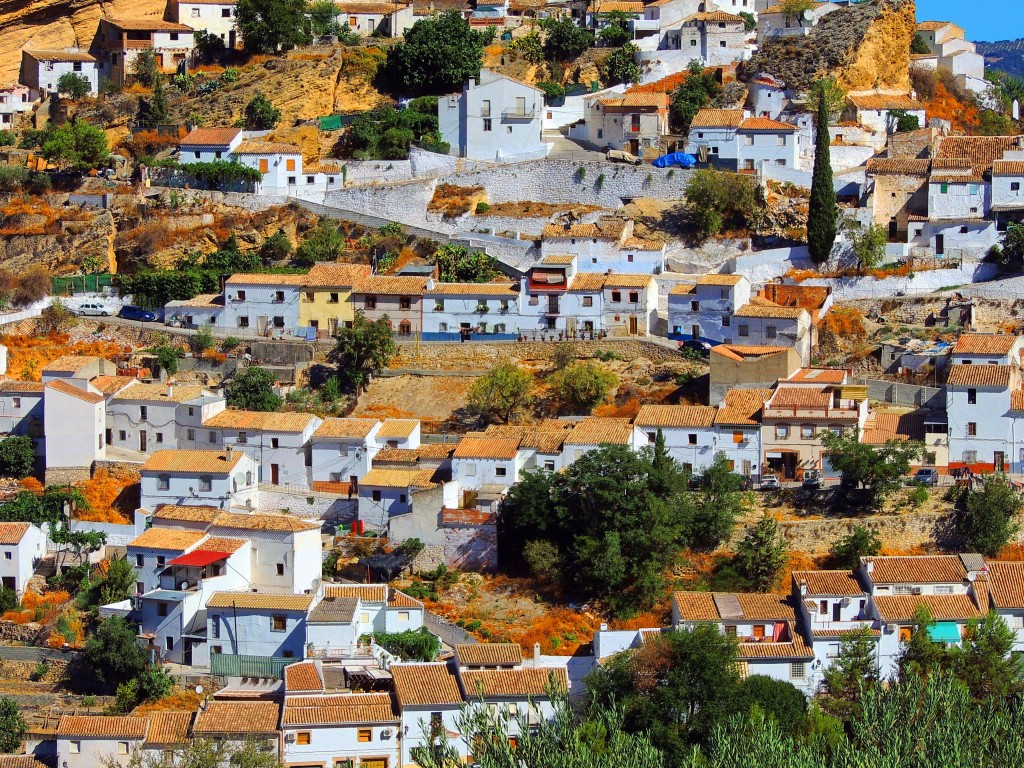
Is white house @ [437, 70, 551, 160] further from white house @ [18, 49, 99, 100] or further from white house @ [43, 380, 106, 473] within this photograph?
white house @ [43, 380, 106, 473]

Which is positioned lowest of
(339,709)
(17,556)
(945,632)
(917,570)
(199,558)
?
(339,709)

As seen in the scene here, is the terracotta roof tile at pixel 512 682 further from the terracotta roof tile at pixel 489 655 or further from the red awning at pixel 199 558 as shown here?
the red awning at pixel 199 558

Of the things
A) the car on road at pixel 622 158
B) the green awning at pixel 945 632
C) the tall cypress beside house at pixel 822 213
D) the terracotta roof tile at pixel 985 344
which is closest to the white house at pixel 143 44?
the car on road at pixel 622 158

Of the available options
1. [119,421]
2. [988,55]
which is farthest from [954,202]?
[988,55]

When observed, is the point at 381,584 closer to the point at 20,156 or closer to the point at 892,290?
the point at 892,290

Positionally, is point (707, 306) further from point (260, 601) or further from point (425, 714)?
point (425, 714)

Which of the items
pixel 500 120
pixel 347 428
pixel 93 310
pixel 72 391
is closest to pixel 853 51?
pixel 500 120
